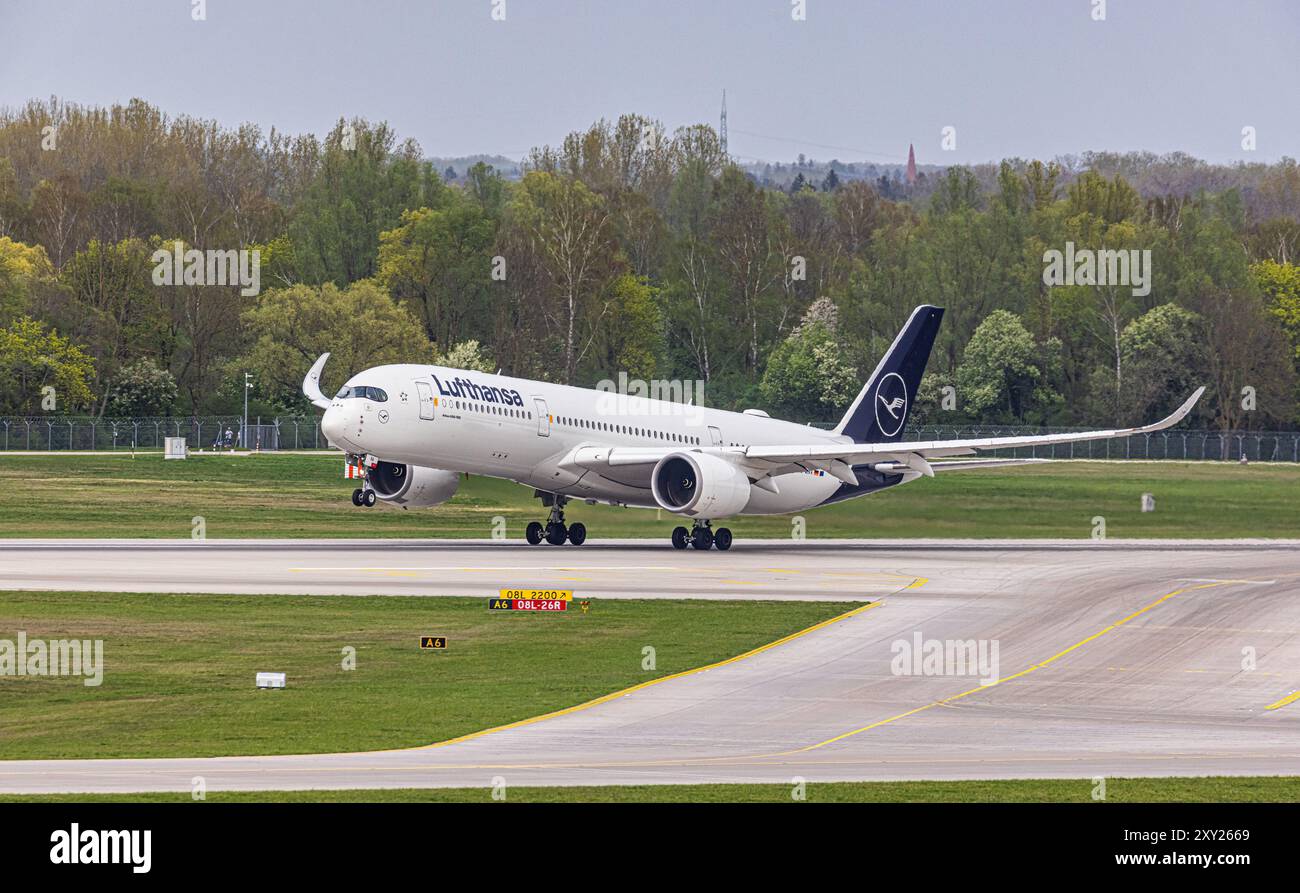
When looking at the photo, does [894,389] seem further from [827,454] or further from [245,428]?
[245,428]

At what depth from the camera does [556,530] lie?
196ft

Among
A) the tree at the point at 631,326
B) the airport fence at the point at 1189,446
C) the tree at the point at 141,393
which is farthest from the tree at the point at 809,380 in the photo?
the tree at the point at 141,393

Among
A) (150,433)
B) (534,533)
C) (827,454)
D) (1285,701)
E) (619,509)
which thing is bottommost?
(1285,701)

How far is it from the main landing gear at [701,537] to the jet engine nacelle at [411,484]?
7815 millimetres

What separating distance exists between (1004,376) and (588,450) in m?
64.5

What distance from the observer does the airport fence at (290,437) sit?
10181cm

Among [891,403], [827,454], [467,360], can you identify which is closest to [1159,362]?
[467,360]

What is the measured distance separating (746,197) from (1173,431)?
45787 millimetres

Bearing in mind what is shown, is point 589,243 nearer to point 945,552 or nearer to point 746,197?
point 746,197

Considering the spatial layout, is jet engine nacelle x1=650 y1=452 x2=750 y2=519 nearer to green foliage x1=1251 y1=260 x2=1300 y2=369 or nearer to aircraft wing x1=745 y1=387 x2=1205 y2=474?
aircraft wing x1=745 y1=387 x2=1205 y2=474

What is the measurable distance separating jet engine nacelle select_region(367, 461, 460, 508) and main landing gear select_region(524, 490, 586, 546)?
3183 millimetres

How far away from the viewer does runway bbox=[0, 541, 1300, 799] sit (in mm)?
23547

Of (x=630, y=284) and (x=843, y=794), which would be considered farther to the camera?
(x=630, y=284)

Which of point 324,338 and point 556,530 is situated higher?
point 324,338
